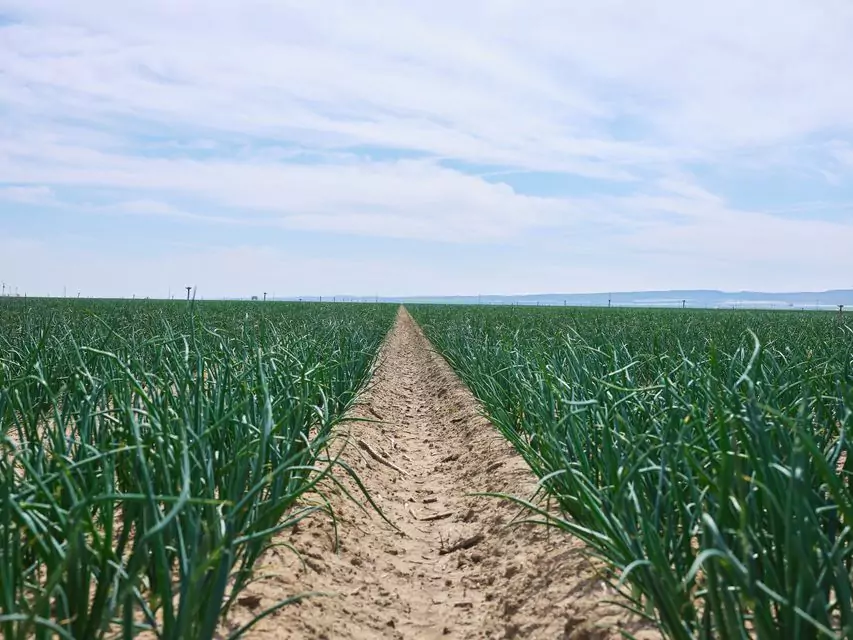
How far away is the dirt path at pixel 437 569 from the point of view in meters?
2.45

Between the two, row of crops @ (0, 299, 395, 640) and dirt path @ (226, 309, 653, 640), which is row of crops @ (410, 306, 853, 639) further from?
row of crops @ (0, 299, 395, 640)

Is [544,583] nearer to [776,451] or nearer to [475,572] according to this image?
[475,572]

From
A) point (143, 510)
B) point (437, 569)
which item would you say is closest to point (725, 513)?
point (143, 510)

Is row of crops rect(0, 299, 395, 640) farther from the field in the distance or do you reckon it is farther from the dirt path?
the dirt path

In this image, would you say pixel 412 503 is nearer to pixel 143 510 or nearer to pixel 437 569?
pixel 437 569

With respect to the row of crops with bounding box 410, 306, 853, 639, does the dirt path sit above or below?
below

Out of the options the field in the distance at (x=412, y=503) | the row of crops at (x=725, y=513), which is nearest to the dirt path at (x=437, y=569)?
the field in the distance at (x=412, y=503)

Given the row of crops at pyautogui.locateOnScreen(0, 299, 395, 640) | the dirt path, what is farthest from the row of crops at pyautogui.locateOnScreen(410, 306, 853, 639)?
the row of crops at pyautogui.locateOnScreen(0, 299, 395, 640)

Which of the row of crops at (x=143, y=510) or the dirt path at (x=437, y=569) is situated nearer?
the row of crops at (x=143, y=510)

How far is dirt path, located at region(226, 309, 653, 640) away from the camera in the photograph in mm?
2453

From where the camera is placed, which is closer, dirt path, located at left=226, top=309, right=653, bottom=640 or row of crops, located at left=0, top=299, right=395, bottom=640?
row of crops, located at left=0, top=299, right=395, bottom=640

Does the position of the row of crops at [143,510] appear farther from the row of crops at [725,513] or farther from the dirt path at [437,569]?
the row of crops at [725,513]

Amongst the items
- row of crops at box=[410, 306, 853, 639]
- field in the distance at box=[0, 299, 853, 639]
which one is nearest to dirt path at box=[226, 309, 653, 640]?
field in the distance at box=[0, 299, 853, 639]

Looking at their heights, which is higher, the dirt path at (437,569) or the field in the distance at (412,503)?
the field in the distance at (412,503)
